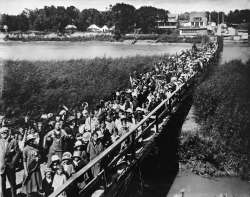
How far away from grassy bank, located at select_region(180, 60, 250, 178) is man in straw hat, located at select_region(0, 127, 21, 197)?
17.9 feet

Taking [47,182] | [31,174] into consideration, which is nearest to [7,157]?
[31,174]

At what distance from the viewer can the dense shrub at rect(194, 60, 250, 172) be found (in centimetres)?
→ 1055

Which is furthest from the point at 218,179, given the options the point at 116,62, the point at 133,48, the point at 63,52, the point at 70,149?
the point at 133,48

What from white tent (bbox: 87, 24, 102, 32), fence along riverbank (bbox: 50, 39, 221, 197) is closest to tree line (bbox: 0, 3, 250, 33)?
white tent (bbox: 87, 24, 102, 32)

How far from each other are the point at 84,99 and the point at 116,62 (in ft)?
24.6

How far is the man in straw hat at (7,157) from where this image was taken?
185 inches

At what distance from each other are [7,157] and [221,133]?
8.31 m

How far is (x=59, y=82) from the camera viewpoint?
1616 cm

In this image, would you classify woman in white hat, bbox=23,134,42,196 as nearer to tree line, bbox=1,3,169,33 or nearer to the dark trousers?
the dark trousers

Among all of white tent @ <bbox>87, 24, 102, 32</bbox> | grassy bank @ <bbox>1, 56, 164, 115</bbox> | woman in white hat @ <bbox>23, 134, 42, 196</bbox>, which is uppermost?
white tent @ <bbox>87, 24, 102, 32</bbox>

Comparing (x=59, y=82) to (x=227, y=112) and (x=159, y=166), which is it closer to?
(x=227, y=112)

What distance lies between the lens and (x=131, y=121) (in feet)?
19.9

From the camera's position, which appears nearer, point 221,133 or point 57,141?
point 57,141

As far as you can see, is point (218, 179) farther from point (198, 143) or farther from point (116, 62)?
point (116, 62)
